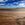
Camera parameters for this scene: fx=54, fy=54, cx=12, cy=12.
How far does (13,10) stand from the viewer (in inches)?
28.8

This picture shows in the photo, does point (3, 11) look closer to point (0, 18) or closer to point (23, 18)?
point (0, 18)

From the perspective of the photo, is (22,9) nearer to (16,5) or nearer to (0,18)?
(16,5)

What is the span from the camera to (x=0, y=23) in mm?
678

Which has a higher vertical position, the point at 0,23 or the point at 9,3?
the point at 9,3

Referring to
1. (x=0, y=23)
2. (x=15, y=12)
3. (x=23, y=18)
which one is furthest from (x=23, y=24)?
(x=0, y=23)

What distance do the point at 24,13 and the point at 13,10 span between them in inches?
5.9

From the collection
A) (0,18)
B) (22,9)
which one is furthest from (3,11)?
(22,9)

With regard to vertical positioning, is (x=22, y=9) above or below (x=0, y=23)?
above

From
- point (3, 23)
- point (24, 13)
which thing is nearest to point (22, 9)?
point (24, 13)

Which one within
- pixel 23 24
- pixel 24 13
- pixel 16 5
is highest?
pixel 16 5

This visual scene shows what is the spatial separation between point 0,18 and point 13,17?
165 millimetres

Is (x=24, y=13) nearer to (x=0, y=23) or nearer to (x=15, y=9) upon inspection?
(x=15, y=9)

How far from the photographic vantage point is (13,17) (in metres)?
0.69

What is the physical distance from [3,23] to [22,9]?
30 cm
